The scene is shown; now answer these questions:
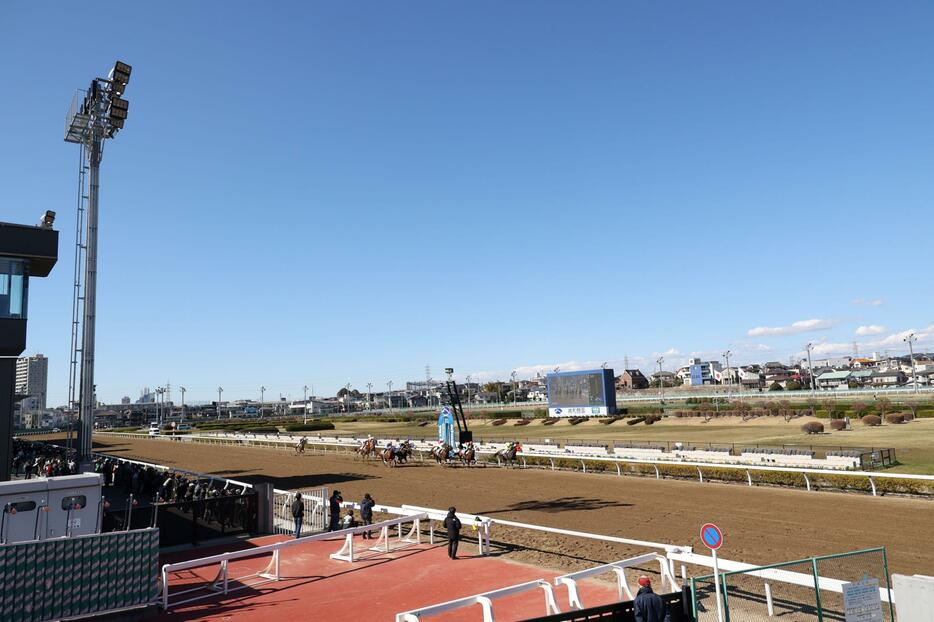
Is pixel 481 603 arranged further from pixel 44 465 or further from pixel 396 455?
pixel 44 465

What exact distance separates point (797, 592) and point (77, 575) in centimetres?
1191

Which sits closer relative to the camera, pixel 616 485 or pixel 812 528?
pixel 812 528

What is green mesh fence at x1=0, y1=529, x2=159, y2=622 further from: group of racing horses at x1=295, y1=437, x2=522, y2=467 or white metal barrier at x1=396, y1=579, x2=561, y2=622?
group of racing horses at x1=295, y1=437, x2=522, y2=467

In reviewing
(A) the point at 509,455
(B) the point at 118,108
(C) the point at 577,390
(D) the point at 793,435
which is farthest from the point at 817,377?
(B) the point at 118,108

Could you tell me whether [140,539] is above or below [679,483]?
above

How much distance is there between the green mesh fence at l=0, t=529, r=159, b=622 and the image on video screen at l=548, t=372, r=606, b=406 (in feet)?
203

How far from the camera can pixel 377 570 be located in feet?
40.5

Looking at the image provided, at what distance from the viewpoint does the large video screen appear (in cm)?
6950

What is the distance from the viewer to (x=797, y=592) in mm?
10375

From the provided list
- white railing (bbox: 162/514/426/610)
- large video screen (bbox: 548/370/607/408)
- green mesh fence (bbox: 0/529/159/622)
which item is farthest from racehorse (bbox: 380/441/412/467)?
large video screen (bbox: 548/370/607/408)

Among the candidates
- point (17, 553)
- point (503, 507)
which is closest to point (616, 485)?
point (503, 507)

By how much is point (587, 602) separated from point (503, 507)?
10.4 metres

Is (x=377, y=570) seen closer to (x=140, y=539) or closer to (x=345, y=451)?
(x=140, y=539)

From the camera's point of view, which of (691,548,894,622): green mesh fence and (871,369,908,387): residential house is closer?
(691,548,894,622): green mesh fence
